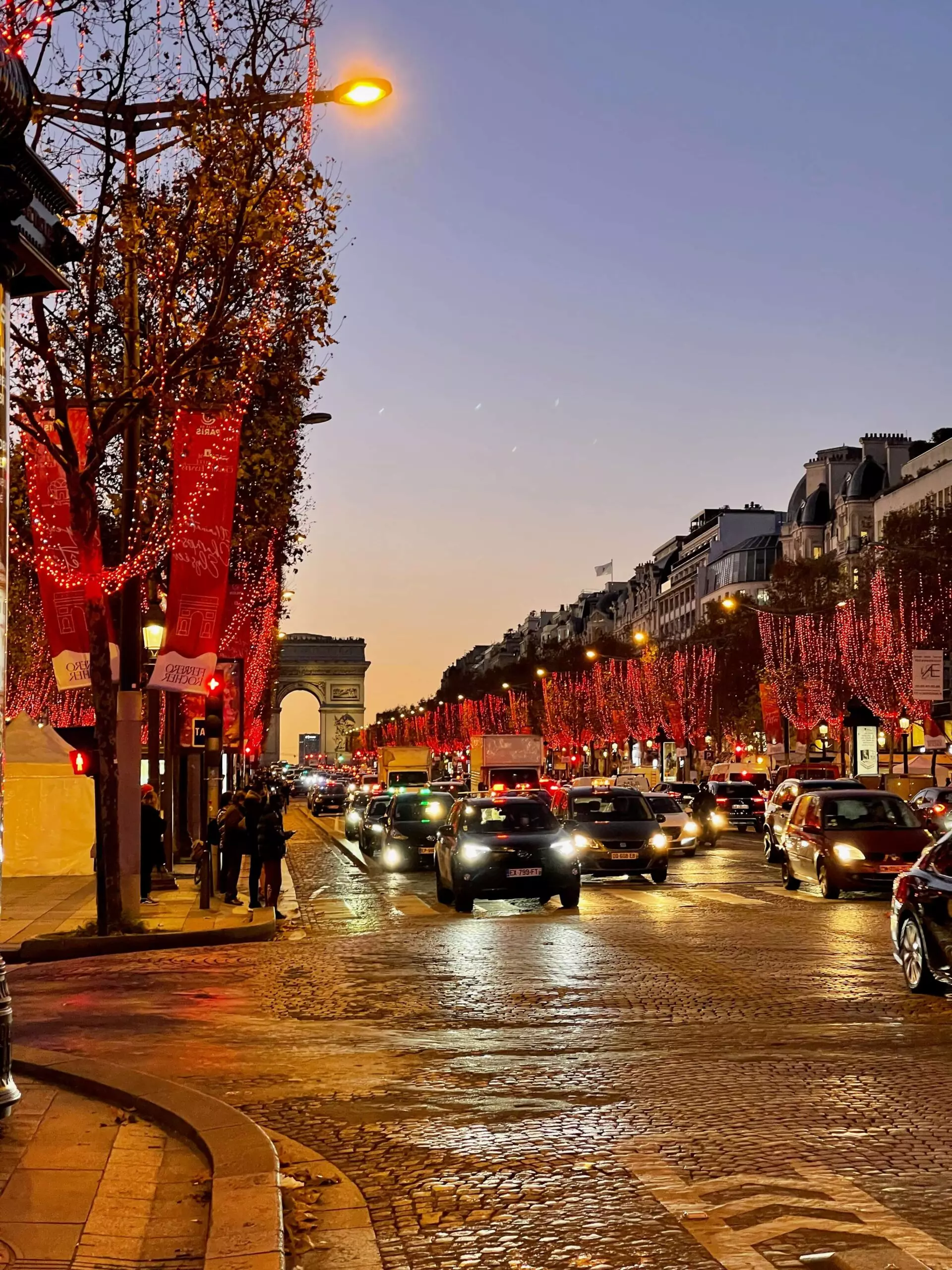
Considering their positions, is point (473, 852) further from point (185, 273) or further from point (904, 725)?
point (904, 725)

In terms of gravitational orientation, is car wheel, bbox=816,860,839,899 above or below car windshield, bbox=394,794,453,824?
below

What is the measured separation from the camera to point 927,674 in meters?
46.3

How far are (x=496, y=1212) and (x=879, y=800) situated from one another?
19.2 metres

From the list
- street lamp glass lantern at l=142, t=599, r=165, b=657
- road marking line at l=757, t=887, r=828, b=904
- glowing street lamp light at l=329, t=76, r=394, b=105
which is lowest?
road marking line at l=757, t=887, r=828, b=904

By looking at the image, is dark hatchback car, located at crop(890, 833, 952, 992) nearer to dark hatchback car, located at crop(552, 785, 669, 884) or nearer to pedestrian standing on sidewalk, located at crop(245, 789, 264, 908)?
pedestrian standing on sidewalk, located at crop(245, 789, 264, 908)

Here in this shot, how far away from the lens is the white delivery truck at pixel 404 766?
236ft

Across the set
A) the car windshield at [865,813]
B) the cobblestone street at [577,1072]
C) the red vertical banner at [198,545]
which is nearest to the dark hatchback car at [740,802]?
the car windshield at [865,813]

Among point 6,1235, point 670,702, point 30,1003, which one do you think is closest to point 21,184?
point 6,1235

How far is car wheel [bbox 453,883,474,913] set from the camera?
23.1 m

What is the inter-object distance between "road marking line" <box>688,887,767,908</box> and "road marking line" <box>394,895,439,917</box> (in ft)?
13.2

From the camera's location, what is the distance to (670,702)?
339 ft

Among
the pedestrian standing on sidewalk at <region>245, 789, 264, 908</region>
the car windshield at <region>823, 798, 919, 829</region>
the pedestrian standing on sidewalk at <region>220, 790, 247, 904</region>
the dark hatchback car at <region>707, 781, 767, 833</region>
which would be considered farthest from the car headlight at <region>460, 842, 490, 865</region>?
the dark hatchback car at <region>707, 781, 767, 833</region>

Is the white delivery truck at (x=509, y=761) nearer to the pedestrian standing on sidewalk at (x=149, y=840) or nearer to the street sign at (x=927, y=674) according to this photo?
the street sign at (x=927, y=674)

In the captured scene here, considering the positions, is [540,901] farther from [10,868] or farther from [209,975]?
[10,868]
